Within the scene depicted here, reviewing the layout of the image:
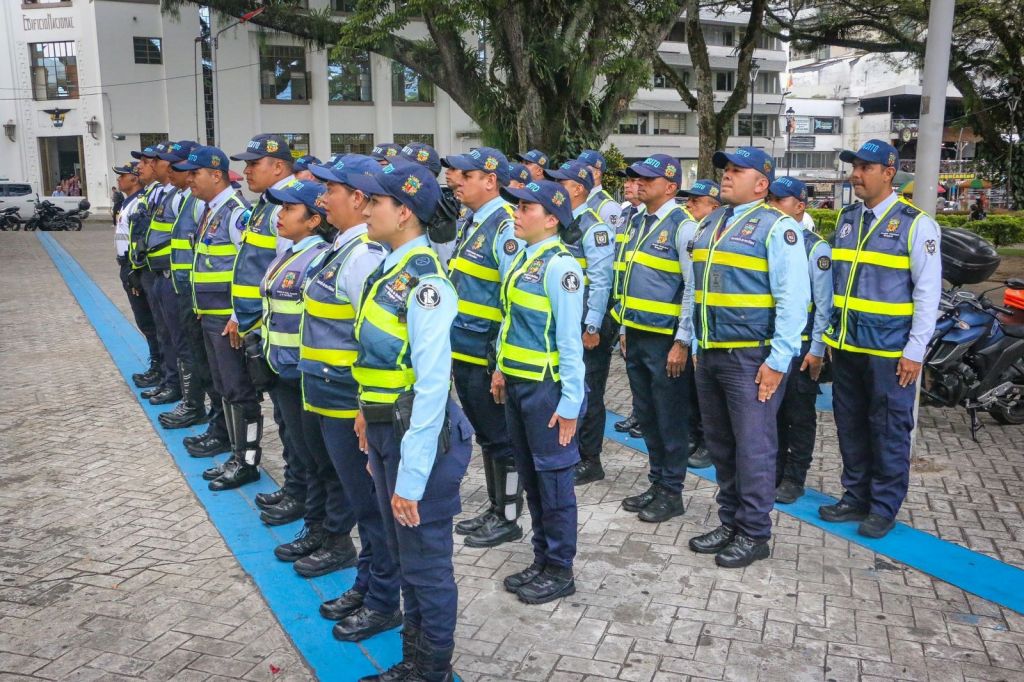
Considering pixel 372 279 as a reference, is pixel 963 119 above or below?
above

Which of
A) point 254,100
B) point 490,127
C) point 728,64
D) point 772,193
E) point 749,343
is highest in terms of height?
point 728,64

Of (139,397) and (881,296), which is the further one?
(139,397)

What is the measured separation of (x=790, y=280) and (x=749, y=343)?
388 mm

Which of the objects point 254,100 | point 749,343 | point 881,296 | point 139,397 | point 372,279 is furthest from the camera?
point 254,100

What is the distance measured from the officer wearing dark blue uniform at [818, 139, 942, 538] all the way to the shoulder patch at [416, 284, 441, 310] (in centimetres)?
285

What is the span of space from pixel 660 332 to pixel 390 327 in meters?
2.52

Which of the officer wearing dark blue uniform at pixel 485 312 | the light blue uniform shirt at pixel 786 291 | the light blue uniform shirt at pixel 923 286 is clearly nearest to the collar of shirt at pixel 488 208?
the officer wearing dark blue uniform at pixel 485 312

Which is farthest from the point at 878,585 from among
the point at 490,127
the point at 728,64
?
the point at 728,64

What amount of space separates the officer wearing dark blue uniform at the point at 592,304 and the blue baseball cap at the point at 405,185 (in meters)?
2.18

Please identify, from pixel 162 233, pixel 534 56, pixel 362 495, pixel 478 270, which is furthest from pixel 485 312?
pixel 534 56

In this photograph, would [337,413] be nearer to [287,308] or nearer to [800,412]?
[287,308]

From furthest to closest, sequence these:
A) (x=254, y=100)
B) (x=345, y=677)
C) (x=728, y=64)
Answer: (x=728, y=64), (x=254, y=100), (x=345, y=677)

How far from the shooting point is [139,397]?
830 cm

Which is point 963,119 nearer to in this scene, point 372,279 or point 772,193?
point 772,193
